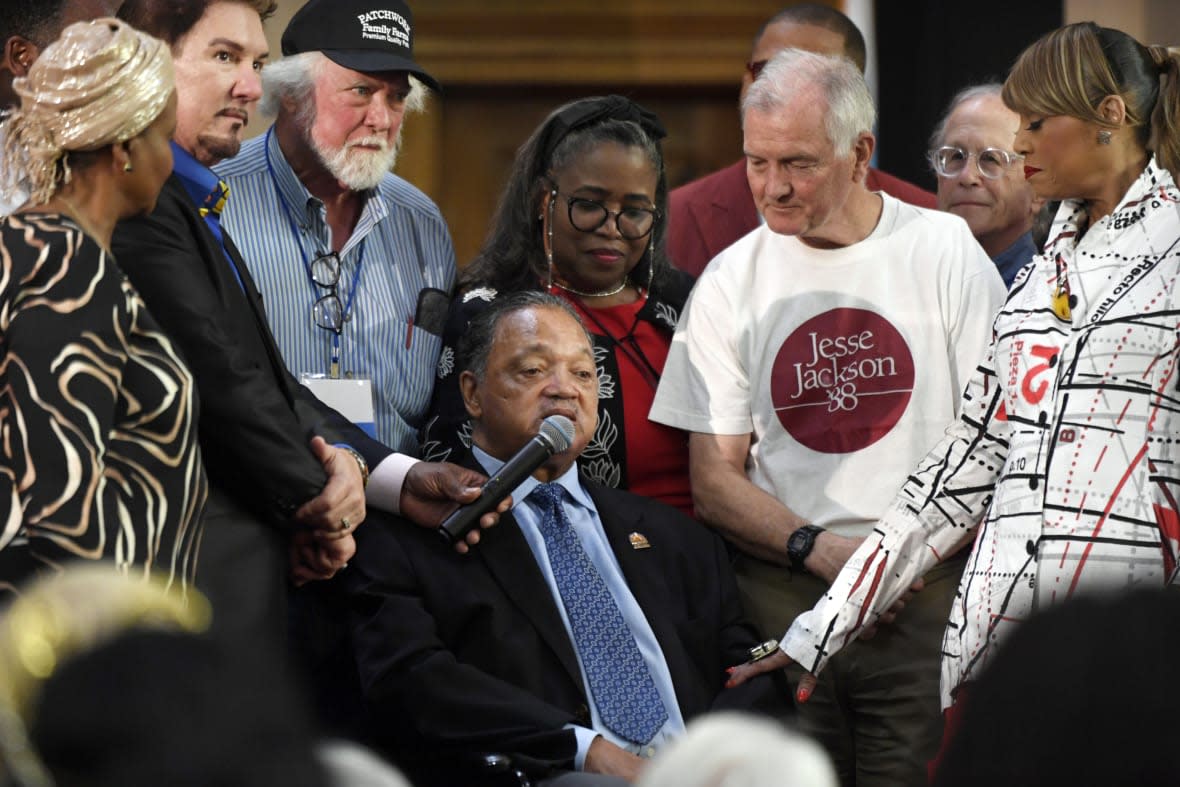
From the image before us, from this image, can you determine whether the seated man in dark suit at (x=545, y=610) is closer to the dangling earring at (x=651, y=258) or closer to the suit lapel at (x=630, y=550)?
the suit lapel at (x=630, y=550)

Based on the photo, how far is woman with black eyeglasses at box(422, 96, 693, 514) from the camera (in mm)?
3576

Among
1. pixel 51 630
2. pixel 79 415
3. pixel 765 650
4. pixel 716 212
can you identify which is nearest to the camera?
pixel 51 630

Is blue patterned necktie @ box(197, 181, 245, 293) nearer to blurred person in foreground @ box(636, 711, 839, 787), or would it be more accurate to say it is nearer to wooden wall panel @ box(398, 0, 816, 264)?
blurred person in foreground @ box(636, 711, 839, 787)

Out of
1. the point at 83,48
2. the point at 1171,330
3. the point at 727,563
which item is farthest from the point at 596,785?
the point at 83,48

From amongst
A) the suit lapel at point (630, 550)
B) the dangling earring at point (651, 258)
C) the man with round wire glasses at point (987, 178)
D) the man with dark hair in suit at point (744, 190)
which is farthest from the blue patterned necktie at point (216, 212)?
the man with round wire glasses at point (987, 178)

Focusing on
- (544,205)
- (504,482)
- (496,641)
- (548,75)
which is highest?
(548,75)

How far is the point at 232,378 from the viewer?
2.54 metres

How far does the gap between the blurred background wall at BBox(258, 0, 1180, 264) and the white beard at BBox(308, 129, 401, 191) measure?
2.16m

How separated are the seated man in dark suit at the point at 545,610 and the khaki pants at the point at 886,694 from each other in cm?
20

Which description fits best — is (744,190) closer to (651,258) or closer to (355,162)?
(651,258)

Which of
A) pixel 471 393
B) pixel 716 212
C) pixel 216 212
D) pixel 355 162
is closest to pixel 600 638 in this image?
pixel 471 393

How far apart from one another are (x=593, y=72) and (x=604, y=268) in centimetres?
234

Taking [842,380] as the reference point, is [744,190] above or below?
above

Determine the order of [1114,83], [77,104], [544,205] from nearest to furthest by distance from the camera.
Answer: [77,104], [1114,83], [544,205]
